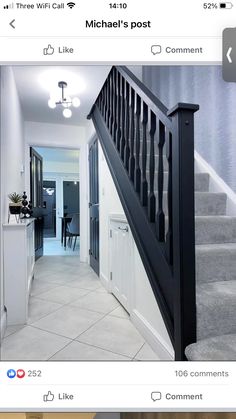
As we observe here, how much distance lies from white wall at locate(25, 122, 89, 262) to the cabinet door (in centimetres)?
146

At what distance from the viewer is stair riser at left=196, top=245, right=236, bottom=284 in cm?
96

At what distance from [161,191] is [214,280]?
466 millimetres

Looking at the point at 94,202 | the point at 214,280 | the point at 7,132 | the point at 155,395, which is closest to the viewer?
the point at 155,395

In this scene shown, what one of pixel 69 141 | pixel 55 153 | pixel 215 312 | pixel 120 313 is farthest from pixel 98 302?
pixel 55 153

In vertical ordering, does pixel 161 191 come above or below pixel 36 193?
below

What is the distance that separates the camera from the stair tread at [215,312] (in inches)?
28.3

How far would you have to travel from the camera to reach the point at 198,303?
0.76 meters

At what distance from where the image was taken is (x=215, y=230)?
1167 millimetres

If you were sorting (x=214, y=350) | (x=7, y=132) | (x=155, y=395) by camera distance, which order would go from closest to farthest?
(x=155, y=395) → (x=214, y=350) → (x=7, y=132)

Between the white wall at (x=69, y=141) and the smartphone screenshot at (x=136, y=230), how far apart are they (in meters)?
0.65

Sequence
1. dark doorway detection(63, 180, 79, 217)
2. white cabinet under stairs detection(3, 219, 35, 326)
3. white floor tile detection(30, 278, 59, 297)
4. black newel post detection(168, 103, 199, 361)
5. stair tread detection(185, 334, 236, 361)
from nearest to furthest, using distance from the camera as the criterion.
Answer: stair tread detection(185, 334, 236, 361), black newel post detection(168, 103, 199, 361), white cabinet under stairs detection(3, 219, 35, 326), white floor tile detection(30, 278, 59, 297), dark doorway detection(63, 180, 79, 217)
